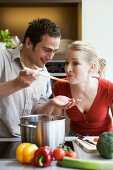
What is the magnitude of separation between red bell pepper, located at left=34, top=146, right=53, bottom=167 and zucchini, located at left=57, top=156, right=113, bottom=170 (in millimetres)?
55

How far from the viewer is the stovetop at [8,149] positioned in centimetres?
122

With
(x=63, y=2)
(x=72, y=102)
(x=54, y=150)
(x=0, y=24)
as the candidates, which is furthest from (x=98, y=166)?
(x=0, y=24)

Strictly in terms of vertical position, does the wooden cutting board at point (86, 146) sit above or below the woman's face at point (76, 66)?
below

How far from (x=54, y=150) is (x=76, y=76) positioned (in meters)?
0.66

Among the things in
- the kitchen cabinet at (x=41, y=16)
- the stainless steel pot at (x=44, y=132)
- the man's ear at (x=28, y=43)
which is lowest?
the stainless steel pot at (x=44, y=132)

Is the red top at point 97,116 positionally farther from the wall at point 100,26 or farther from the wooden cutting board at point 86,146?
the wall at point 100,26

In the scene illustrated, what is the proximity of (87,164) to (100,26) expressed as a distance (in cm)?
232

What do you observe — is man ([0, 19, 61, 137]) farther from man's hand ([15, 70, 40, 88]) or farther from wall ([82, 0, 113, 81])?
wall ([82, 0, 113, 81])

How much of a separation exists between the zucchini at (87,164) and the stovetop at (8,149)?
231 millimetres

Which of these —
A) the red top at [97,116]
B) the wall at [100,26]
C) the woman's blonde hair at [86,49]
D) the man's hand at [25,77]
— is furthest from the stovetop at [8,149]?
the wall at [100,26]

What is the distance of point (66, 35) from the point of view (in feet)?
11.7

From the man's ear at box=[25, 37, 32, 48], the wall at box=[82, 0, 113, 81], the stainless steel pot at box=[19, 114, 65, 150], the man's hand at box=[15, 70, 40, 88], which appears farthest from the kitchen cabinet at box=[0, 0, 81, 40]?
the stainless steel pot at box=[19, 114, 65, 150]

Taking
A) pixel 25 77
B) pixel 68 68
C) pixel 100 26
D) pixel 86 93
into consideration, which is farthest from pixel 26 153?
pixel 100 26

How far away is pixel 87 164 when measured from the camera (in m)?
1.07
